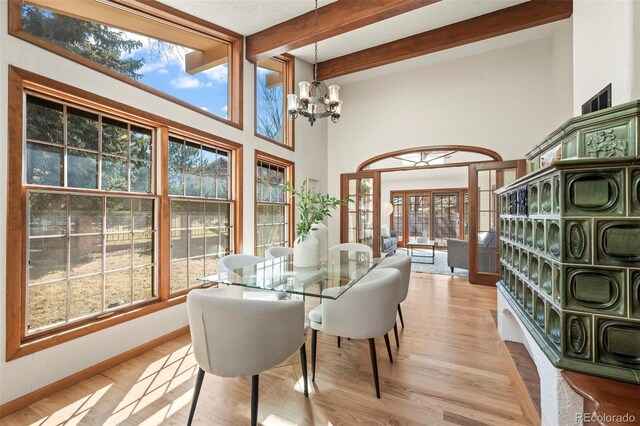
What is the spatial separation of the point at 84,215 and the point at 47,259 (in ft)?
1.30

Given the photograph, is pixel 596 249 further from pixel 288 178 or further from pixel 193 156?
pixel 288 178

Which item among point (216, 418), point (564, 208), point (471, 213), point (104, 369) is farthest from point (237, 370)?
point (471, 213)

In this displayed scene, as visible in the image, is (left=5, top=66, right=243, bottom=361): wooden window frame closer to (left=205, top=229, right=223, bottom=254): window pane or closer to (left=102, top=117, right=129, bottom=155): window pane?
(left=102, top=117, right=129, bottom=155): window pane

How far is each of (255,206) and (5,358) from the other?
8.67 ft

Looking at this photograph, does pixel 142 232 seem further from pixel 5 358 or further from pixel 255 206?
pixel 255 206

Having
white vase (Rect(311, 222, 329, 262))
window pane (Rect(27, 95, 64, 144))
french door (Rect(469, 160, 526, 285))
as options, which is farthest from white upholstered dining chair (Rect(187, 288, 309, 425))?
french door (Rect(469, 160, 526, 285))

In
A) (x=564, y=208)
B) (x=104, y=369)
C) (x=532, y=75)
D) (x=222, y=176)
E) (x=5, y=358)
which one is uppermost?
(x=532, y=75)

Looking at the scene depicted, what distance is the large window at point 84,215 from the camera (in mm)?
1951

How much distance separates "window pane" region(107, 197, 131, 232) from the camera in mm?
2373

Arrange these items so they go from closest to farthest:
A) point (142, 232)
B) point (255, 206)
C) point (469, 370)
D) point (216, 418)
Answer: point (216, 418) → point (469, 370) → point (142, 232) → point (255, 206)

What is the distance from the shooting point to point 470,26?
3.93 meters

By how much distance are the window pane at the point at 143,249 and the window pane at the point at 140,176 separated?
44 cm

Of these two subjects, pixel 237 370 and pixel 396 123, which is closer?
pixel 237 370

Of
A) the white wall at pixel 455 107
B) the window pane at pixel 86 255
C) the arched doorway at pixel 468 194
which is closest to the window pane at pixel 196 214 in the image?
the window pane at pixel 86 255
